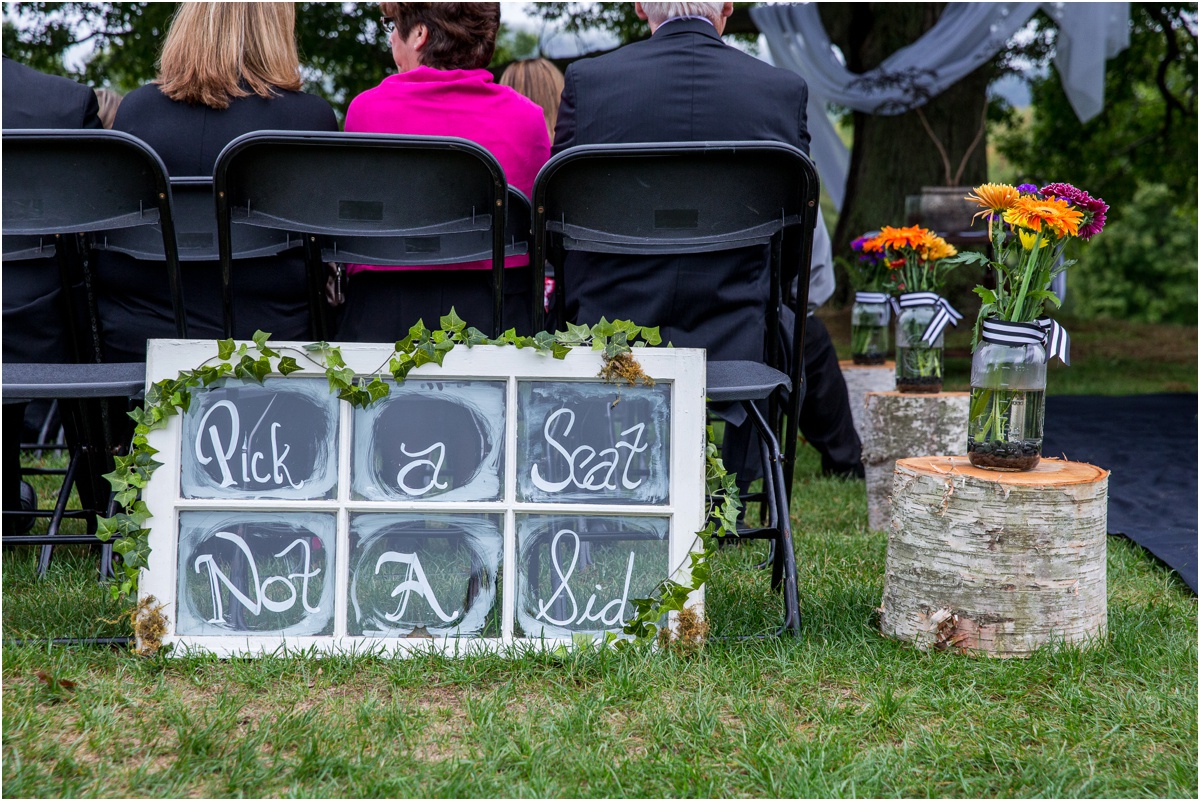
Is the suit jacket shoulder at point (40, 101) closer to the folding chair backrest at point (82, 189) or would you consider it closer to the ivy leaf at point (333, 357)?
the folding chair backrest at point (82, 189)

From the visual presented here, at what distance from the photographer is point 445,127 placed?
7.45 feet

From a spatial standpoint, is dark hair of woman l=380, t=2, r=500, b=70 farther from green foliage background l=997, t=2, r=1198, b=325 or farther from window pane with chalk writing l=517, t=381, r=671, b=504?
green foliage background l=997, t=2, r=1198, b=325

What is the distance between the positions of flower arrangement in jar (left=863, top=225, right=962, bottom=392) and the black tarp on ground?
74 centimetres

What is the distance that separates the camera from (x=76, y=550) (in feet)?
8.67

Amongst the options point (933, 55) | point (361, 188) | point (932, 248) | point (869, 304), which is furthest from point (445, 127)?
point (933, 55)

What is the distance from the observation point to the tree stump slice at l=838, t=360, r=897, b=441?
4.04 m

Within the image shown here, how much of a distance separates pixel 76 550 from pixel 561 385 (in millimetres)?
1578

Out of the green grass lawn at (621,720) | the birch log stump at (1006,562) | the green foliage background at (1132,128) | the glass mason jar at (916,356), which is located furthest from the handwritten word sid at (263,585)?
the green foliage background at (1132,128)

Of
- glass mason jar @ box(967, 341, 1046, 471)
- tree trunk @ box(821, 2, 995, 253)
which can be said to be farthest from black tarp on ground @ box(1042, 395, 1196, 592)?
tree trunk @ box(821, 2, 995, 253)

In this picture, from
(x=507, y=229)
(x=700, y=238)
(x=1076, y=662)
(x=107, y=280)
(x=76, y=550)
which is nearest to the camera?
(x=1076, y=662)

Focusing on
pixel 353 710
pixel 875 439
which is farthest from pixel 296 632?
pixel 875 439

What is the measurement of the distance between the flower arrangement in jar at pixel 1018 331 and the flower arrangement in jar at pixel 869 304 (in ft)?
4.35

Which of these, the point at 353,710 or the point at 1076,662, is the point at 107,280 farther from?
the point at 1076,662

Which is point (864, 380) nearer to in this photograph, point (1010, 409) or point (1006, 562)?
point (1010, 409)
